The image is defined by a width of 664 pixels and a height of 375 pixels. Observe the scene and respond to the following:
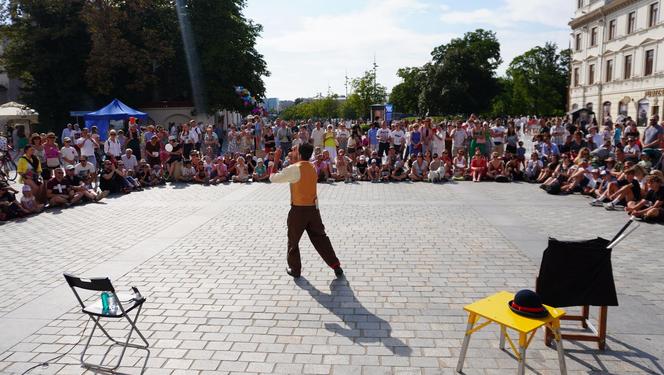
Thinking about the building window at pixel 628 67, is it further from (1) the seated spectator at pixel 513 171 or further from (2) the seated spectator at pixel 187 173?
(2) the seated spectator at pixel 187 173

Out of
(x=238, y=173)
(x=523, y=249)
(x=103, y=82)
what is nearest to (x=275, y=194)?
(x=238, y=173)

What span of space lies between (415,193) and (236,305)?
8.73 m

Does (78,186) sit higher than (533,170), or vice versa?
(78,186)

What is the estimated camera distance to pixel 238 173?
16.6 meters

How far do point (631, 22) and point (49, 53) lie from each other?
46.1 metres

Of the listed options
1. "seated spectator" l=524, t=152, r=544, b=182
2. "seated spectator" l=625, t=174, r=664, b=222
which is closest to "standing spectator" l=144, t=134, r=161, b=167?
"seated spectator" l=524, t=152, r=544, b=182

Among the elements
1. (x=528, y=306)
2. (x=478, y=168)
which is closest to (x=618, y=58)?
(x=478, y=168)

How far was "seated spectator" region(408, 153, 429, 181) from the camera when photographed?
53.0 ft

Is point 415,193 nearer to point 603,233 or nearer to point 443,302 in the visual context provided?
point 603,233

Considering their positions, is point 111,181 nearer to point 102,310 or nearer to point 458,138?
point 102,310

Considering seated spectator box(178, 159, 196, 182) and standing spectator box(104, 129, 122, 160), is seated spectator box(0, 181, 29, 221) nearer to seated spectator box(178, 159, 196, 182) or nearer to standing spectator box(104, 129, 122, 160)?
standing spectator box(104, 129, 122, 160)

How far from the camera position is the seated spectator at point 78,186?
12.9 meters

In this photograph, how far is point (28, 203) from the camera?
11398 mm

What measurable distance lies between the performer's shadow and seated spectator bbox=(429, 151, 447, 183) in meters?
9.96
